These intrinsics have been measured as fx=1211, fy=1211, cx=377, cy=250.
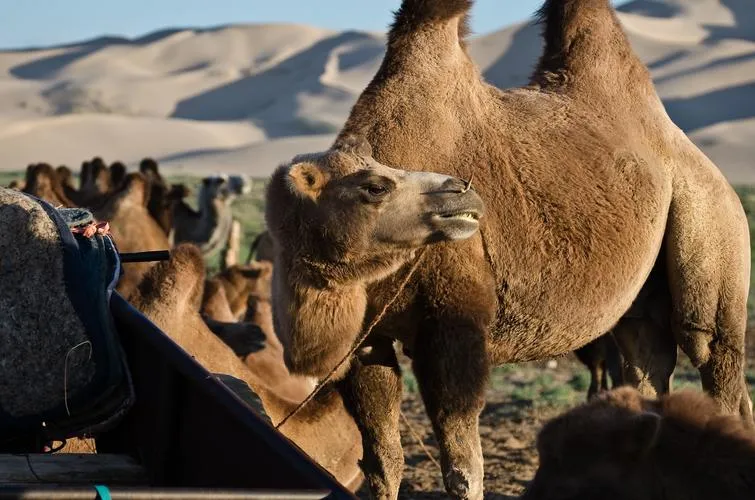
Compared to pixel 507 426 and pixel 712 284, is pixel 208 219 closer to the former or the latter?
pixel 507 426

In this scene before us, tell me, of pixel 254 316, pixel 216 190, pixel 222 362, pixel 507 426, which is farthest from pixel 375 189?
pixel 216 190

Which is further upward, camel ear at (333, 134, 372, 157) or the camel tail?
the camel tail

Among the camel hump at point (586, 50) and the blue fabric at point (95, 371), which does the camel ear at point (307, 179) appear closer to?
the blue fabric at point (95, 371)

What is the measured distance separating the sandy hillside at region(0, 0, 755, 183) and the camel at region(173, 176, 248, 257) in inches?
1765

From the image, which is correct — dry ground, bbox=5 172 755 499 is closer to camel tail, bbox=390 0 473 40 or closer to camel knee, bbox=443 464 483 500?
camel knee, bbox=443 464 483 500

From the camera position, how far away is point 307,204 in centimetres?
455

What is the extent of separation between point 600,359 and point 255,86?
392 feet

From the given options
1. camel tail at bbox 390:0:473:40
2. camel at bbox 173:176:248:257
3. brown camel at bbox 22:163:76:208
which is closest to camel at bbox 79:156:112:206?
brown camel at bbox 22:163:76:208

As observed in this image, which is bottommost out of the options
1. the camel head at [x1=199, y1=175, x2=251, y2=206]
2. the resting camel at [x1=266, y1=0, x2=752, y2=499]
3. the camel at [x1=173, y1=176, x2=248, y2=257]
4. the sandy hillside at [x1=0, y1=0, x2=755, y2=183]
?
the sandy hillside at [x1=0, y1=0, x2=755, y2=183]

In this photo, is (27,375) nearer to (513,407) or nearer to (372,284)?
(372,284)

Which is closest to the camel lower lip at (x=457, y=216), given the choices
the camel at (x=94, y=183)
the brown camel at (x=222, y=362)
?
the brown camel at (x=222, y=362)

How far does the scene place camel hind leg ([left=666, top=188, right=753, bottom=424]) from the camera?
6.09 metres

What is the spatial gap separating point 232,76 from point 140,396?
133 metres

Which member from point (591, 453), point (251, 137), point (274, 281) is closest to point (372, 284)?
point (274, 281)
